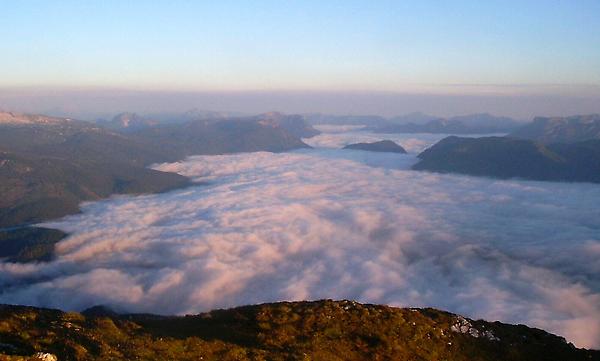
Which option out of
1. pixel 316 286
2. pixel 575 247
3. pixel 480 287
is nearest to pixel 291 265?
pixel 316 286

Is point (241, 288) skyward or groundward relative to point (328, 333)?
groundward

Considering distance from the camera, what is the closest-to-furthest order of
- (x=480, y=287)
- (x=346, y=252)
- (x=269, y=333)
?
(x=269, y=333), (x=480, y=287), (x=346, y=252)

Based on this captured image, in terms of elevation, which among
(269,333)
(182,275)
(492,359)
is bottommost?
(182,275)

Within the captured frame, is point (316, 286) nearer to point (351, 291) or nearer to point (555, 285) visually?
point (351, 291)

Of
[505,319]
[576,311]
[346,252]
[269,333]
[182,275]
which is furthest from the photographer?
[346,252]

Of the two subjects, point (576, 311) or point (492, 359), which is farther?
point (576, 311)

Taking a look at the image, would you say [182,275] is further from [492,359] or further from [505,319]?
[492,359]
